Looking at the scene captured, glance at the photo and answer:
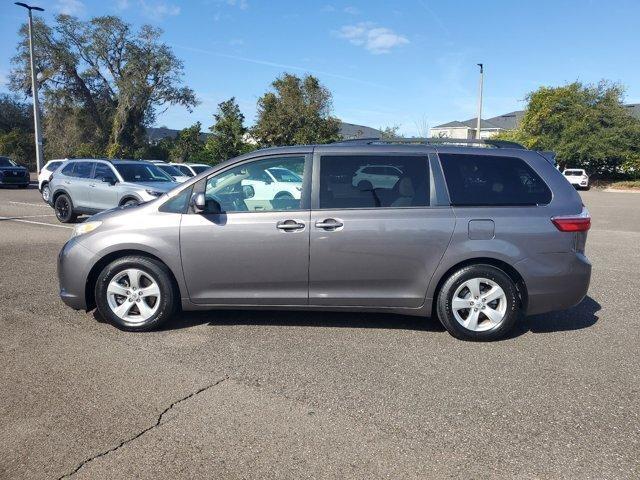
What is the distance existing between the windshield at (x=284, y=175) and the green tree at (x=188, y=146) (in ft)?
116

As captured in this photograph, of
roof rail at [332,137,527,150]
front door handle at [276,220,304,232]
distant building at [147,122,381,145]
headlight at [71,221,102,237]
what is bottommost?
headlight at [71,221,102,237]

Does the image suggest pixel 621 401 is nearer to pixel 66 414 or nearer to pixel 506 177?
pixel 506 177

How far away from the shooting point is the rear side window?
4815 mm

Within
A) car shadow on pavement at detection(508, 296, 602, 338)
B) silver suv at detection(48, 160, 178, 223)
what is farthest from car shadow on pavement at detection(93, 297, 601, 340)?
silver suv at detection(48, 160, 178, 223)

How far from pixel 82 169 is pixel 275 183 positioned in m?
9.56

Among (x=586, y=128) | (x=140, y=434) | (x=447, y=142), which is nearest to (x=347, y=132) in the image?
(x=586, y=128)

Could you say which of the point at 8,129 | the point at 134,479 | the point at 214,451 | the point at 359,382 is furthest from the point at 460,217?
the point at 8,129

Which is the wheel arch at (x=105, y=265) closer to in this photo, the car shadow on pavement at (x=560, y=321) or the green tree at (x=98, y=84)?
the car shadow on pavement at (x=560, y=321)

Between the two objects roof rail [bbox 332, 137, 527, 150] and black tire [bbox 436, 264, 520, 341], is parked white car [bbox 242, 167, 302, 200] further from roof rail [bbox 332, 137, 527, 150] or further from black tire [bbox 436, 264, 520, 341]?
black tire [bbox 436, 264, 520, 341]

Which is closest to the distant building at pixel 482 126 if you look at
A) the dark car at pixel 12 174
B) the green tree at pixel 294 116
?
the green tree at pixel 294 116

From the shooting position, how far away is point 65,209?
13.0 m

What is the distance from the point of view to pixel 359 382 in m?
3.90

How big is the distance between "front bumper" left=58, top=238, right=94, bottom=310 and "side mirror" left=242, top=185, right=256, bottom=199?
1.53 meters

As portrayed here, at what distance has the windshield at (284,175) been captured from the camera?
502 centimetres
